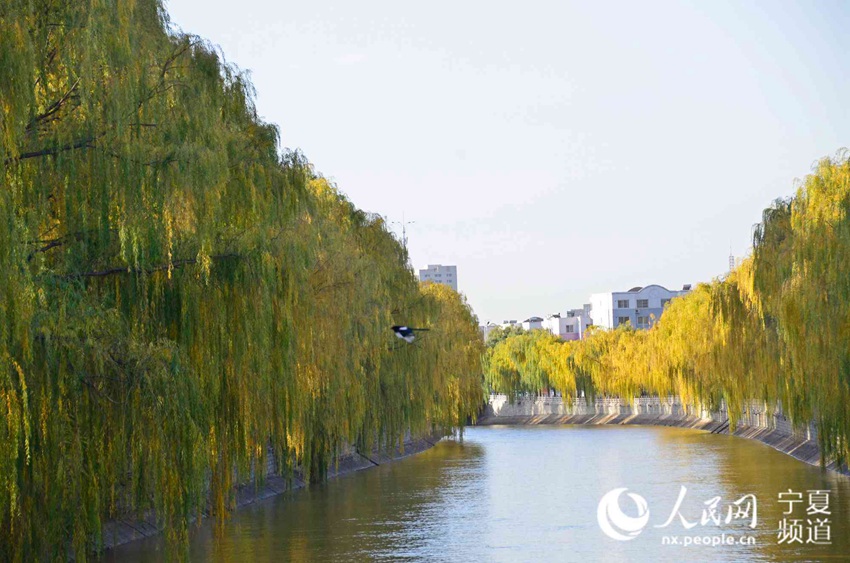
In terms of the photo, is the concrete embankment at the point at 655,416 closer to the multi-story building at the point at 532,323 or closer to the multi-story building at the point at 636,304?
the multi-story building at the point at 636,304

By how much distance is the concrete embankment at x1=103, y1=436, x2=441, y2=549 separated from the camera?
1791 centimetres

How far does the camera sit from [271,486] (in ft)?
88.9

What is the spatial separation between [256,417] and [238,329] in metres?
1.77

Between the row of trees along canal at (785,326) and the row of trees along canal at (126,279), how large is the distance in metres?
9.48

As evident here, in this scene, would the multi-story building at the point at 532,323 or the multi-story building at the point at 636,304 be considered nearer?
the multi-story building at the point at 636,304

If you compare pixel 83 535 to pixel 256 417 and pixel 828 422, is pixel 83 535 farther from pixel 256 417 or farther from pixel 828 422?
pixel 828 422

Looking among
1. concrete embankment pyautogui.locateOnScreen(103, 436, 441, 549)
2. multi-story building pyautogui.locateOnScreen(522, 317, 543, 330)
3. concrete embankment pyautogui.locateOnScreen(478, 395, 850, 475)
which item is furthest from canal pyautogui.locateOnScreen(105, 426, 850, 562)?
multi-story building pyautogui.locateOnScreen(522, 317, 543, 330)

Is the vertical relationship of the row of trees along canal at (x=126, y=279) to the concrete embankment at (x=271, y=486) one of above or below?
above

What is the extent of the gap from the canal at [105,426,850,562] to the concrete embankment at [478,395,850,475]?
1.11 metres

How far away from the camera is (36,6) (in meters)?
10.9

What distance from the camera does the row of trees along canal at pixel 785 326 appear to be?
2075 centimetres

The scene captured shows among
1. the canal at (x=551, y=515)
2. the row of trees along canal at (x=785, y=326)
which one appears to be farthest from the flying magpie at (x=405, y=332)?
the row of trees along canal at (x=785, y=326)

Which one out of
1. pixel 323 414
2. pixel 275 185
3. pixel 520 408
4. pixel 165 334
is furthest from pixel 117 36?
pixel 520 408

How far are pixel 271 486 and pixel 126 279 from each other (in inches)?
619
